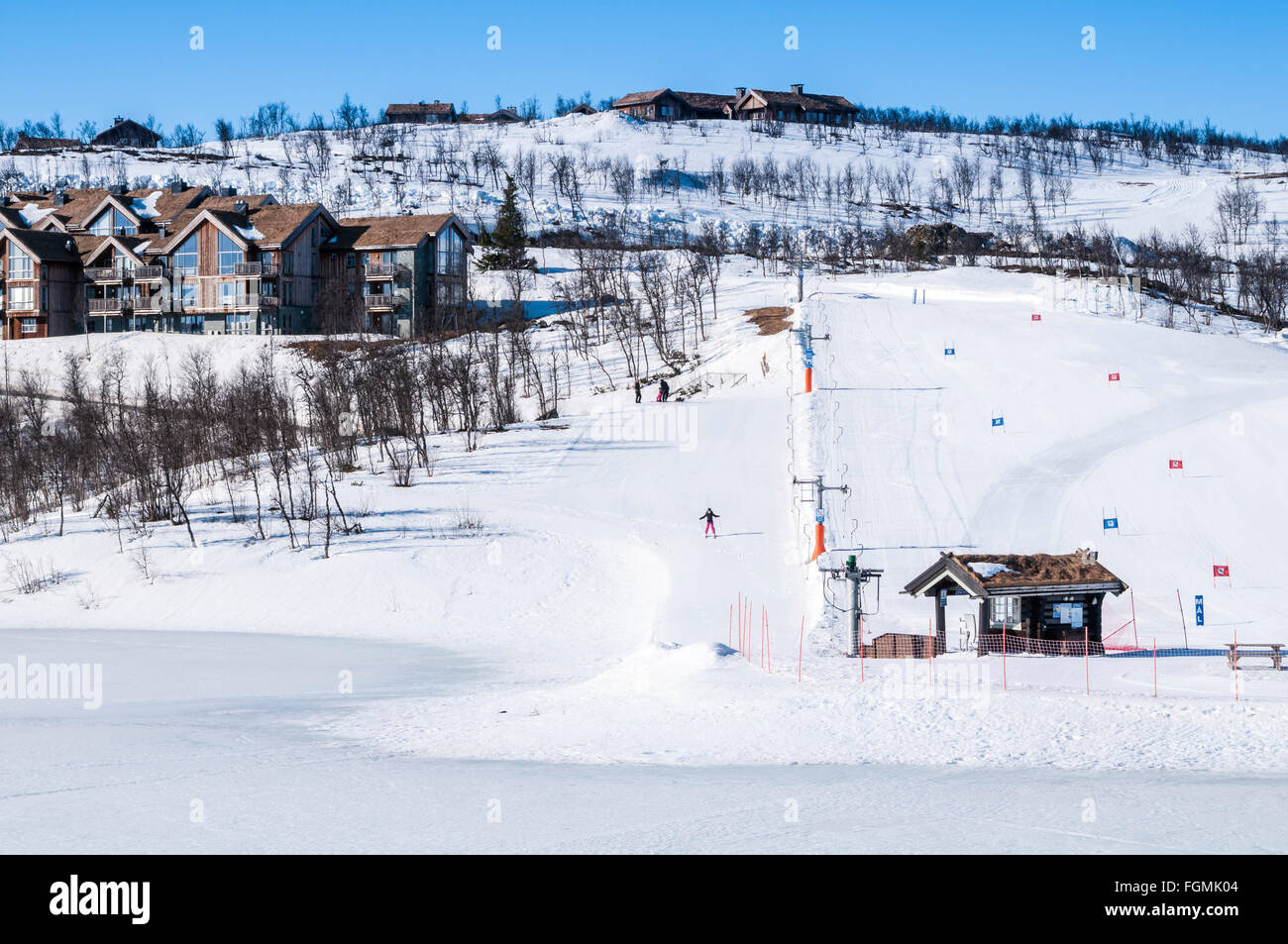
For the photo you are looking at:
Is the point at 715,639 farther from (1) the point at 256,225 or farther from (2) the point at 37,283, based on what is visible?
(2) the point at 37,283

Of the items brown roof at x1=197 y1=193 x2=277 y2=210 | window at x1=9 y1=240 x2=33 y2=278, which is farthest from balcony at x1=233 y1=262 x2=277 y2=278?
window at x1=9 y1=240 x2=33 y2=278

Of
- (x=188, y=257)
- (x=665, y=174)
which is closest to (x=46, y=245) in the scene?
(x=188, y=257)

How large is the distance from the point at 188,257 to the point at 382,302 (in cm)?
1514

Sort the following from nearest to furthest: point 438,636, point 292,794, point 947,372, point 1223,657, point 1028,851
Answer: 1. point 1028,851
2. point 292,794
3. point 1223,657
4. point 438,636
5. point 947,372

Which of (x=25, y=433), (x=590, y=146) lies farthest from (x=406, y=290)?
(x=590, y=146)

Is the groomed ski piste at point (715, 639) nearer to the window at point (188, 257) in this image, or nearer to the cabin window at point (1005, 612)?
the cabin window at point (1005, 612)

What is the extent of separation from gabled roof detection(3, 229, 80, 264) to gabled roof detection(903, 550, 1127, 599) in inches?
3160

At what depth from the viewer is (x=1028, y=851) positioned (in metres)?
11.4

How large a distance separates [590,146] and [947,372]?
126 m

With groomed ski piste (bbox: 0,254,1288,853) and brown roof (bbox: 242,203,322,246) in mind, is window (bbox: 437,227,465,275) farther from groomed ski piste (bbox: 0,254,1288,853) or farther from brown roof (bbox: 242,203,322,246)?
groomed ski piste (bbox: 0,254,1288,853)

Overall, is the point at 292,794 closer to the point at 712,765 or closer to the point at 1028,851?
the point at 712,765

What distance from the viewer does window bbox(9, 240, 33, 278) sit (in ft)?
276

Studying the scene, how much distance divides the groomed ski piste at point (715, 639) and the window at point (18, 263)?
1909 inches

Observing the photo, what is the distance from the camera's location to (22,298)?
84.4 meters
